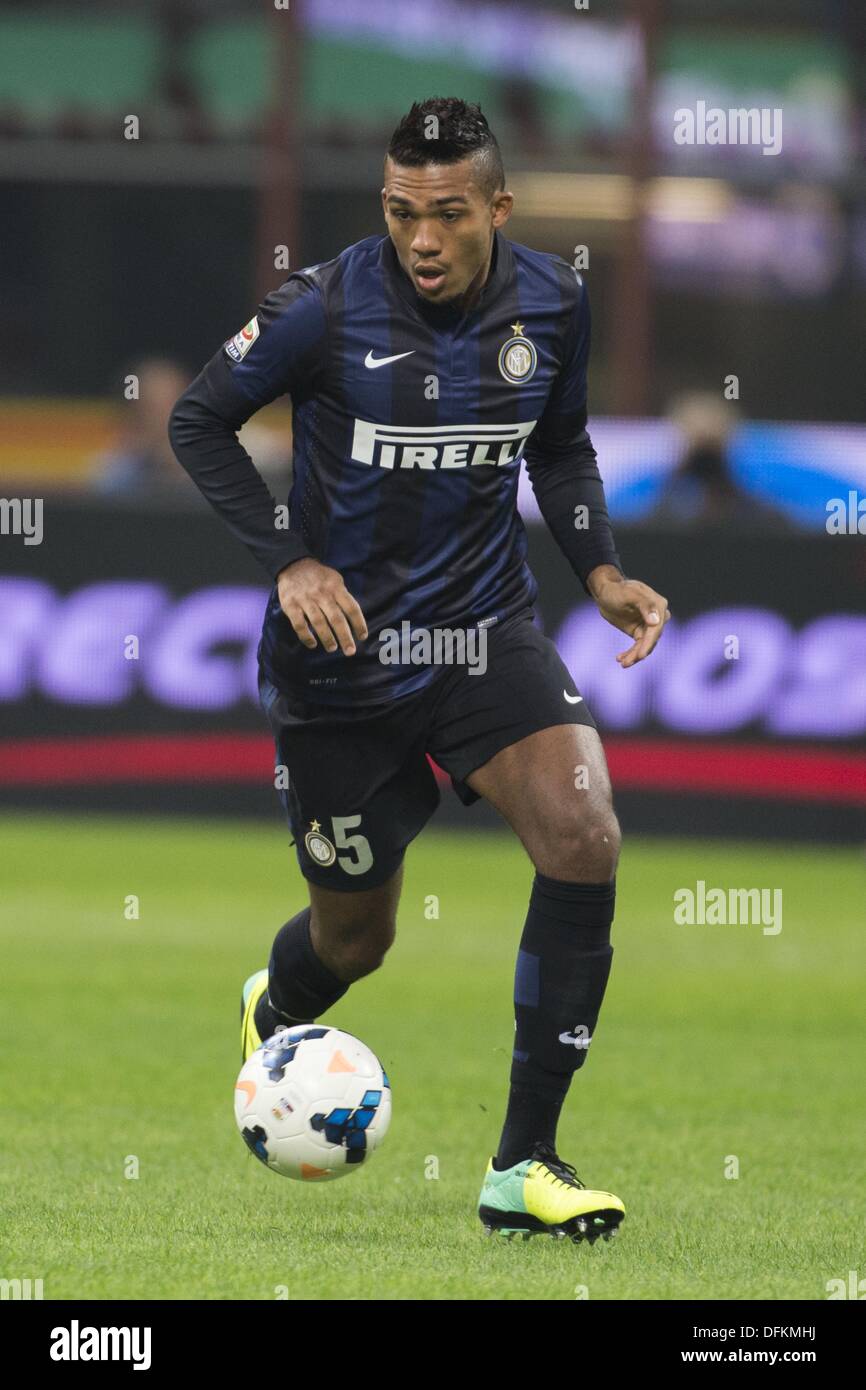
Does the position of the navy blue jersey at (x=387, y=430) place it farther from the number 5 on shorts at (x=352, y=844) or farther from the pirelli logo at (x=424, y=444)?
the number 5 on shorts at (x=352, y=844)

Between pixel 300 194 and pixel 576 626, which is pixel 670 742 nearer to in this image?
pixel 576 626

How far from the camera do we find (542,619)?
39.5ft

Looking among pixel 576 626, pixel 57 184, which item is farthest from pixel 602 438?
pixel 57 184

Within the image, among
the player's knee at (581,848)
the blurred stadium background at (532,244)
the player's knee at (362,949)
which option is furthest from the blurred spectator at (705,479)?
the player's knee at (581,848)

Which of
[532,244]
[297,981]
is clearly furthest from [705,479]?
[297,981]

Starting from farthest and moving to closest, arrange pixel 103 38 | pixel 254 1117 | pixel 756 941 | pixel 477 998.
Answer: pixel 103 38 < pixel 756 941 < pixel 477 998 < pixel 254 1117

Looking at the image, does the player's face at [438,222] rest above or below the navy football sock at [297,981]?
above

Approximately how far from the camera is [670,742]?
12.1m

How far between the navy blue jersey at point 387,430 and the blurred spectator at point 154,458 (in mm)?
7479

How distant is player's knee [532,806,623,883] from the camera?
194 inches

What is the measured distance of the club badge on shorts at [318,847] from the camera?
533cm

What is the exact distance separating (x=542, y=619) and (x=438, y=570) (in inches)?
270

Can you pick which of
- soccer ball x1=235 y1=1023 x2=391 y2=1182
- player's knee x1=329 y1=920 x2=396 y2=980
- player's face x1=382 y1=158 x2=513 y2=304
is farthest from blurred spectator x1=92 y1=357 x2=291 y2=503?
soccer ball x1=235 y1=1023 x2=391 y2=1182

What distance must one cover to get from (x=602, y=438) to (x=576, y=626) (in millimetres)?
2487
